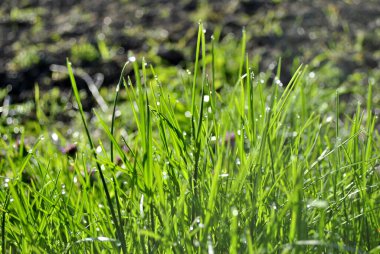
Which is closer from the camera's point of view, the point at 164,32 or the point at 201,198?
the point at 201,198

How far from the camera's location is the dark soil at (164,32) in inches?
160

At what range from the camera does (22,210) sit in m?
1.48

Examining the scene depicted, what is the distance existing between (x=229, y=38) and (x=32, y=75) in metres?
1.21

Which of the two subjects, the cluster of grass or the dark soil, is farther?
the dark soil

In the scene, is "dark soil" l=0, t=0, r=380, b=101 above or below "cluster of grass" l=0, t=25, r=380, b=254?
above

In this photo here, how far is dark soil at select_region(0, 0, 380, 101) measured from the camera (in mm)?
4062

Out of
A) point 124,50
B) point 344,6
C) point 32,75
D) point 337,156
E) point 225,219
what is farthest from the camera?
point 344,6

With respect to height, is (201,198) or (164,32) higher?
(164,32)

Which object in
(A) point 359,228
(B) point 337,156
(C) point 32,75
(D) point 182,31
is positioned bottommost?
(A) point 359,228

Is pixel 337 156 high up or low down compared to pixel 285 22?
down

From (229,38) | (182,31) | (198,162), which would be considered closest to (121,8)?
(182,31)

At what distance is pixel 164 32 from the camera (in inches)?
179

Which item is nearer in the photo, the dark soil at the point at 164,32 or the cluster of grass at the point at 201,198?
the cluster of grass at the point at 201,198

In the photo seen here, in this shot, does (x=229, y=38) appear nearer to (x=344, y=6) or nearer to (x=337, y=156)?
(x=344, y=6)
